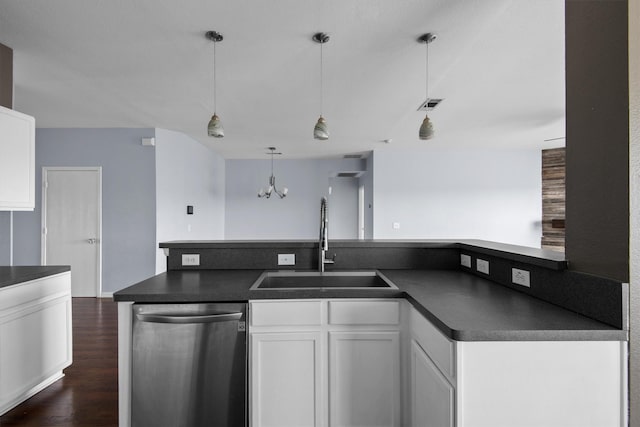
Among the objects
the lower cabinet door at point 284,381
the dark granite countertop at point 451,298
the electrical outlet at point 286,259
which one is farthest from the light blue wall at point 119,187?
the lower cabinet door at point 284,381

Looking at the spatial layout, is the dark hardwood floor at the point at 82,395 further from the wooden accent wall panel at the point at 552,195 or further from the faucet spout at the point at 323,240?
the wooden accent wall panel at the point at 552,195

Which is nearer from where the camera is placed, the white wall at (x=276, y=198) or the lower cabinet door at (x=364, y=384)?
the lower cabinet door at (x=364, y=384)

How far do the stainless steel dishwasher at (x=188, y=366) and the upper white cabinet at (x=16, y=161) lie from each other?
164 centimetres

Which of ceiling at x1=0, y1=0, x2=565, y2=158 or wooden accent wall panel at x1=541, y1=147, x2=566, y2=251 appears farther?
wooden accent wall panel at x1=541, y1=147, x2=566, y2=251

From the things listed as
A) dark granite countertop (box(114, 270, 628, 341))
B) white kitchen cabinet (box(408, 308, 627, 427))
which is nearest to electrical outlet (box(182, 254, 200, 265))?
dark granite countertop (box(114, 270, 628, 341))

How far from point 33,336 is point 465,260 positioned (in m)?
2.86

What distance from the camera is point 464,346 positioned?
1116 millimetres

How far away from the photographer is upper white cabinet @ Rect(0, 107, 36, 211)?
236 cm

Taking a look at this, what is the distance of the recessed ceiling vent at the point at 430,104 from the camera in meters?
3.84

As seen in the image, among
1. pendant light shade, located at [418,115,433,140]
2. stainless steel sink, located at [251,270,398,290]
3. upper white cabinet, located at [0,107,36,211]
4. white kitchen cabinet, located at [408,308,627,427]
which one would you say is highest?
pendant light shade, located at [418,115,433,140]

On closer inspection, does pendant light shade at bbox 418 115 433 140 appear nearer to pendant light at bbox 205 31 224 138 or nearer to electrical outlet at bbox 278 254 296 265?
electrical outlet at bbox 278 254 296 265

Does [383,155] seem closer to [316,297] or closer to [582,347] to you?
[316,297]

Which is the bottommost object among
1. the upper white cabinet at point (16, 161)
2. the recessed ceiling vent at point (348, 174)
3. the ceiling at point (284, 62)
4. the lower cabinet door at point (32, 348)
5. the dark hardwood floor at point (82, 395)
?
the dark hardwood floor at point (82, 395)

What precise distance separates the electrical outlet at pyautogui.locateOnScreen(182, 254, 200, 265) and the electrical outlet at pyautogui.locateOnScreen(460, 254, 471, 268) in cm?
180
